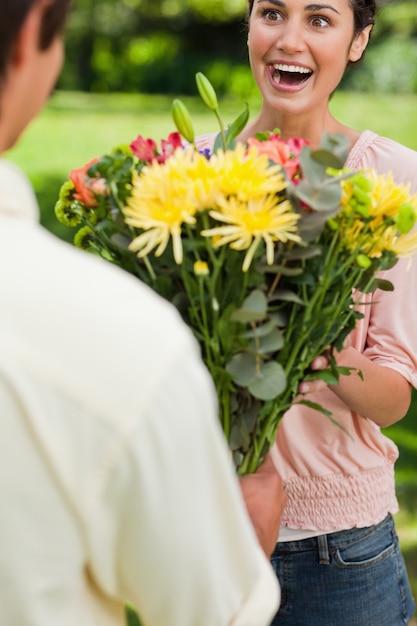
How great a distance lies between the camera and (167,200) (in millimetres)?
1492

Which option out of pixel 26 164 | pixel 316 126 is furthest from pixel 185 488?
pixel 26 164

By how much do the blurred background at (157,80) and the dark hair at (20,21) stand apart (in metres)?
8.16

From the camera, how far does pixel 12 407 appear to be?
1.00 metres

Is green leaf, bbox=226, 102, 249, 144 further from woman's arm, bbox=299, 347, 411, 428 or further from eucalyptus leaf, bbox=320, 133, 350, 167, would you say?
woman's arm, bbox=299, 347, 411, 428

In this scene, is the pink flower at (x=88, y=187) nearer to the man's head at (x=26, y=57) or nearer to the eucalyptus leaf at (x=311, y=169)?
the eucalyptus leaf at (x=311, y=169)

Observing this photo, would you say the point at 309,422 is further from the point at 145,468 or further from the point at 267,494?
the point at 145,468

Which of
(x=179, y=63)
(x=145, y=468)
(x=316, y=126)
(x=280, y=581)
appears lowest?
(x=179, y=63)

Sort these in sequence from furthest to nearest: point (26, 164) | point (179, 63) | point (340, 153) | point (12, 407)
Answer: point (179, 63) < point (26, 164) < point (340, 153) < point (12, 407)

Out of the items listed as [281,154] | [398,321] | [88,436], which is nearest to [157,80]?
[398,321]

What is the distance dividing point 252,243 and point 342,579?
1.05 meters

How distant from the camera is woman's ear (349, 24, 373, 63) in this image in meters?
2.52

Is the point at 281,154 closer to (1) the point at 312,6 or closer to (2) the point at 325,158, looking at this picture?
(2) the point at 325,158

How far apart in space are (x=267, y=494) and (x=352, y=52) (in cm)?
127

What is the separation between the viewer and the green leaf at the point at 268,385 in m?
1.61
